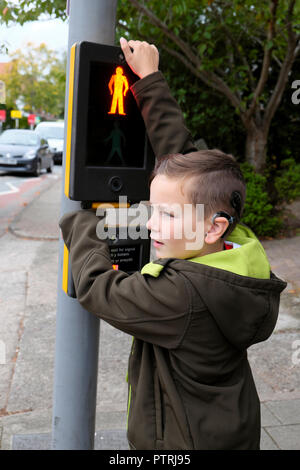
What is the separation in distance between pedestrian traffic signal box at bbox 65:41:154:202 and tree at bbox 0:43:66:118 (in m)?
4.41

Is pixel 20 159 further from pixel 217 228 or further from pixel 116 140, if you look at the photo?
pixel 217 228

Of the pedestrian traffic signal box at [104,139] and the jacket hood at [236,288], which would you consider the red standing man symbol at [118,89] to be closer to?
the pedestrian traffic signal box at [104,139]

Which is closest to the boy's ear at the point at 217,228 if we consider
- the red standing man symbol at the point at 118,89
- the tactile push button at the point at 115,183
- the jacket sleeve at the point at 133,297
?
the jacket sleeve at the point at 133,297

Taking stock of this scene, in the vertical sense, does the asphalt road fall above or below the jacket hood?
below

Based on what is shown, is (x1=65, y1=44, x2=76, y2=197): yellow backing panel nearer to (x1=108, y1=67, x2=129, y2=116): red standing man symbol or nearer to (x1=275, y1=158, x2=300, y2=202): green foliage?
(x1=108, y1=67, x2=129, y2=116): red standing man symbol

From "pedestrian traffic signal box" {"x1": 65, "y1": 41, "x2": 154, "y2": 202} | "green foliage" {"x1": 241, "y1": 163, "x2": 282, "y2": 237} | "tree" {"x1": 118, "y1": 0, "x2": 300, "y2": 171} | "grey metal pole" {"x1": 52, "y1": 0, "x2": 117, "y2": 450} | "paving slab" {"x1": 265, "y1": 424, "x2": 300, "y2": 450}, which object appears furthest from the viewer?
"green foliage" {"x1": 241, "y1": 163, "x2": 282, "y2": 237}

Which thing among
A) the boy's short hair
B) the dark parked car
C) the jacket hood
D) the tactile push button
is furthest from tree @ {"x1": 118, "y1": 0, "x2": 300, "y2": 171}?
the dark parked car

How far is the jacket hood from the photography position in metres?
1.39

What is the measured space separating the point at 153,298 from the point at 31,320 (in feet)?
11.6

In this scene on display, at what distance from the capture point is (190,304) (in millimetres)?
1381

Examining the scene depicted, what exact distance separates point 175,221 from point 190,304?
8.9 inches

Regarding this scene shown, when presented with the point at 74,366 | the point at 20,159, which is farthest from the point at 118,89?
the point at 20,159

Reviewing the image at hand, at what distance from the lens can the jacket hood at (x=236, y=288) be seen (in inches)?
54.6
